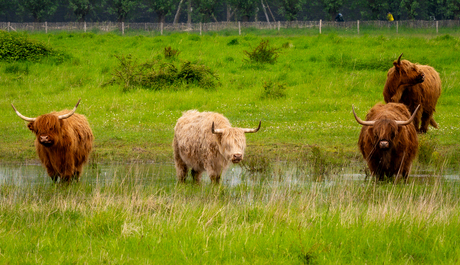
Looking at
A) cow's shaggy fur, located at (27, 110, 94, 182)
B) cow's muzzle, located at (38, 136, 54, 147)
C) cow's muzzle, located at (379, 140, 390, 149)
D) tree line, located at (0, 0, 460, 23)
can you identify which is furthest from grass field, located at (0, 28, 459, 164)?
tree line, located at (0, 0, 460, 23)

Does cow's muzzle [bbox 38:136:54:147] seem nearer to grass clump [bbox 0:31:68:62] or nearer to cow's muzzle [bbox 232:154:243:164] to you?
cow's muzzle [bbox 232:154:243:164]

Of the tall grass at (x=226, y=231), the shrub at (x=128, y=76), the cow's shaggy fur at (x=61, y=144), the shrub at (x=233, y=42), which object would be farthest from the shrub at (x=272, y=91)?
the tall grass at (x=226, y=231)

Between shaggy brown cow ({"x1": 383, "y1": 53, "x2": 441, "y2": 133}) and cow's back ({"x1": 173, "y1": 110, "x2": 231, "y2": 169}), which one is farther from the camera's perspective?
shaggy brown cow ({"x1": 383, "y1": 53, "x2": 441, "y2": 133})

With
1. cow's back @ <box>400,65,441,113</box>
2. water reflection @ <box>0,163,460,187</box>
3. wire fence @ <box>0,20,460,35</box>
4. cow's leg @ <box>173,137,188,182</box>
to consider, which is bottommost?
water reflection @ <box>0,163,460,187</box>

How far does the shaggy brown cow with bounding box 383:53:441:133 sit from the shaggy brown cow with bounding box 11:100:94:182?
6.02m

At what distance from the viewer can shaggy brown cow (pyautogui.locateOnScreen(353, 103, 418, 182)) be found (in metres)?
7.81

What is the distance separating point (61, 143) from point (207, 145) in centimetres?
208

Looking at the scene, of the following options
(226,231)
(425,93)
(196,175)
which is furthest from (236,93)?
(226,231)

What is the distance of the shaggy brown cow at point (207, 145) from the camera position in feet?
24.7

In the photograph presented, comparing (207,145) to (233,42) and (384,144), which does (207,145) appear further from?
(233,42)

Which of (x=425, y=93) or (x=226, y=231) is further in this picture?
(x=425, y=93)

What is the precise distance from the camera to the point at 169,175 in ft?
30.8

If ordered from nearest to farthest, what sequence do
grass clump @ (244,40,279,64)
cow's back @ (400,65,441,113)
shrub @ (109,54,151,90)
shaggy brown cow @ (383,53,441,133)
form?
1. shaggy brown cow @ (383,53,441,133)
2. cow's back @ (400,65,441,113)
3. shrub @ (109,54,151,90)
4. grass clump @ (244,40,279,64)

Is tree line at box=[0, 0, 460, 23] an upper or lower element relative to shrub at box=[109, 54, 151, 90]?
upper
